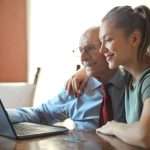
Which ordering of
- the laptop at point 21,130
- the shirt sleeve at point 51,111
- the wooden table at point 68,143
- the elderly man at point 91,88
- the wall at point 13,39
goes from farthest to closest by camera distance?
the wall at point 13,39
the shirt sleeve at point 51,111
the elderly man at point 91,88
the laptop at point 21,130
the wooden table at point 68,143

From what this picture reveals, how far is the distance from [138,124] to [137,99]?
0.23 meters

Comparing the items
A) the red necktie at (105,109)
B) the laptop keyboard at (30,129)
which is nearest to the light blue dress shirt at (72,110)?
the red necktie at (105,109)

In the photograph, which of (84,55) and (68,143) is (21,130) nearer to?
(68,143)

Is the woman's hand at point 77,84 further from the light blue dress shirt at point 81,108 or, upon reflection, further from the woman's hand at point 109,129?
the woman's hand at point 109,129

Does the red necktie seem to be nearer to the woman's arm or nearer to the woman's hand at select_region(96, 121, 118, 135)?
the woman's hand at select_region(96, 121, 118, 135)

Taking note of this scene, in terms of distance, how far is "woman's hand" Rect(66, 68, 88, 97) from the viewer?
1945mm

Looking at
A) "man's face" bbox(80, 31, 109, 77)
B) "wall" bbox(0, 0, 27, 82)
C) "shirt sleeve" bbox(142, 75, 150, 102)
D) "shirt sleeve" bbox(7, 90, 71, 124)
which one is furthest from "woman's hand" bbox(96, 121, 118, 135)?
"wall" bbox(0, 0, 27, 82)

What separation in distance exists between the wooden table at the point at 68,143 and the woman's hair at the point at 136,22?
0.42 metres

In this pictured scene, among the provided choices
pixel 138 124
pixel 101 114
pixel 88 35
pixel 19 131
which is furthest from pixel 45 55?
pixel 138 124

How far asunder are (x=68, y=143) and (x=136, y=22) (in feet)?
1.96

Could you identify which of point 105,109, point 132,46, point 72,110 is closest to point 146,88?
point 132,46

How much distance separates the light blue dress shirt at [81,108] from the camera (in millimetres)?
1786

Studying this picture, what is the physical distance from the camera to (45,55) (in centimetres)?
340

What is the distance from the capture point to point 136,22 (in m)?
1.54
